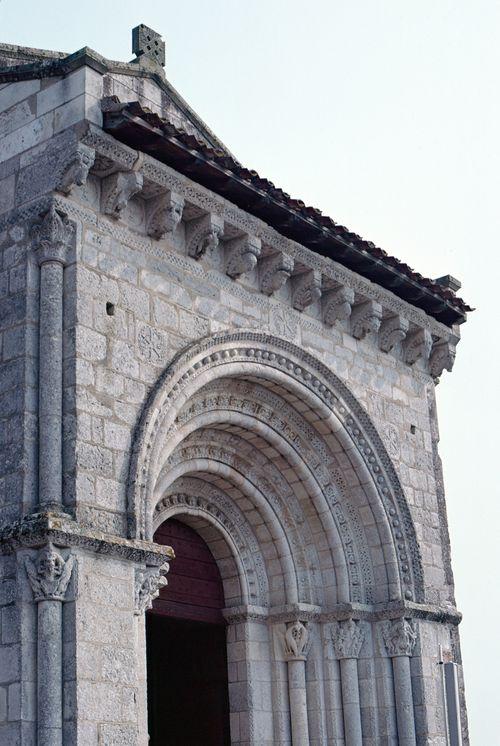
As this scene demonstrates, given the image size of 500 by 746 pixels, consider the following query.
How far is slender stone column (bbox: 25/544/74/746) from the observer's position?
6.86 meters

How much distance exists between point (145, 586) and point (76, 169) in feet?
9.42

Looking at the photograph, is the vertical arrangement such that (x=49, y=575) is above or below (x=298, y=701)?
above

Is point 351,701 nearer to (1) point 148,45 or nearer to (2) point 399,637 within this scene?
(2) point 399,637

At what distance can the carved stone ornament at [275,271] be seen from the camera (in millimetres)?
Answer: 9633

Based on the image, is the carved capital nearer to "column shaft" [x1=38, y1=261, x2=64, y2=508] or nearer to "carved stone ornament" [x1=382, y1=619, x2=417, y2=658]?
"carved stone ornament" [x1=382, y1=619, x2=417, y2=658]

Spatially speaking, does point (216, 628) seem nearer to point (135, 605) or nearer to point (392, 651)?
point (392, 651)

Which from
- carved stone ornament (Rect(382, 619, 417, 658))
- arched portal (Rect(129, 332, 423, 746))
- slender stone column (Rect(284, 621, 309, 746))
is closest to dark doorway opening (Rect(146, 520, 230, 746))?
arched portal (Rect(129, 332, 423, 746))

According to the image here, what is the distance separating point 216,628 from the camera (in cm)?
1017

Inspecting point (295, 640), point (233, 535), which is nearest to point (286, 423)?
point (233, 535)

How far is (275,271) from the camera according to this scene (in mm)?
9648

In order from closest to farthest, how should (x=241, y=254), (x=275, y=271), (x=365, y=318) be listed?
(x=241, y=254), (x=275, y=271), (x=365, y=318)

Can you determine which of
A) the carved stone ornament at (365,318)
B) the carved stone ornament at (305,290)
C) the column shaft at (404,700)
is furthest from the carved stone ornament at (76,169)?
the column shaft at (404,700)

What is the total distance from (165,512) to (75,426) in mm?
2218

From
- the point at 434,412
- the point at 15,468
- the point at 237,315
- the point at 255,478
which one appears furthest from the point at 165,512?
the point at 434,412
